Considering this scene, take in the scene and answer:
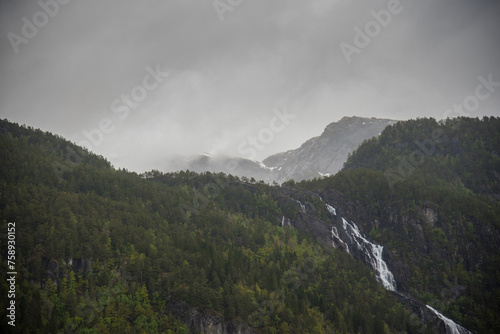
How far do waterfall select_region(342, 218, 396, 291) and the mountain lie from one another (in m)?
0.57

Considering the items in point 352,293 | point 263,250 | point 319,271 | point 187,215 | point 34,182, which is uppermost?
point 34,182

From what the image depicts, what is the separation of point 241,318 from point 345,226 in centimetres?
9030

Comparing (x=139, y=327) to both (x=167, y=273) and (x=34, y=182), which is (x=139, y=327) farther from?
(x=34, y=182)

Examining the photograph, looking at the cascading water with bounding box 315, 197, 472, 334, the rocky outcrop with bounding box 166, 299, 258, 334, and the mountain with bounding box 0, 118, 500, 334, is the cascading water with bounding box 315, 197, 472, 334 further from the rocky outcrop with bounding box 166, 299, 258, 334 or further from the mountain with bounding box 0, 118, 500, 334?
the rocky outcrop with bounding box 166, 299, 258, 334

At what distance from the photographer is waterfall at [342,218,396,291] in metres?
172

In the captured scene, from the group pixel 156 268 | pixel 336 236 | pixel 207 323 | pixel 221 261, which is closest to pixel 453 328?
pixel 336 236

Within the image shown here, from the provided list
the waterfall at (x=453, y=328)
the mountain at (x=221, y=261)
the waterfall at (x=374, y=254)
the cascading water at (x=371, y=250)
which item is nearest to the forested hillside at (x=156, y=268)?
the mountain at (x=221, y=261)

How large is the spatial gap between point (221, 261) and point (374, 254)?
77725 mm

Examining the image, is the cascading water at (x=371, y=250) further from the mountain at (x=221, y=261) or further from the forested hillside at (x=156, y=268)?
the forested hillside at (x=156, y=268)

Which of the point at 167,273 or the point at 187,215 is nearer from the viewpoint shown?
the point at 167,273

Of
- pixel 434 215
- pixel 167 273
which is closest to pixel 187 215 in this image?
pixel 167 273

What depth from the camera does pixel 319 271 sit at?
511 feet

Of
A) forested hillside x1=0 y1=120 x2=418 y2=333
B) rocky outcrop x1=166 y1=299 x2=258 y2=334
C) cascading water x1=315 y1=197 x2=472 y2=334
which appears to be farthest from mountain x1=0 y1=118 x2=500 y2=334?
cascading water x1=315 y1=197 x2=472 y2=334

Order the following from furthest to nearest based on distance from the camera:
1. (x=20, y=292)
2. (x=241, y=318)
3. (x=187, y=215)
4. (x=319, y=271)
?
1. (x=187, y=215)
2. (x=319, y=271)
3. (x=241, y=318)
4. (x=20, y=292)
